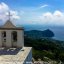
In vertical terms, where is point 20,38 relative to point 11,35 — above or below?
below

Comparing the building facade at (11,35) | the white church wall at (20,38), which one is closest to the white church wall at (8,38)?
the building facade at (11,35)

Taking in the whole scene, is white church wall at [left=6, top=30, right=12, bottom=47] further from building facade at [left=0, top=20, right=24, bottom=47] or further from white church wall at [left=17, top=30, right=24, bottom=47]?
white church wall at [left=17, top=30, right=24, bottom=47]

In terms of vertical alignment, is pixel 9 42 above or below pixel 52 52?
above

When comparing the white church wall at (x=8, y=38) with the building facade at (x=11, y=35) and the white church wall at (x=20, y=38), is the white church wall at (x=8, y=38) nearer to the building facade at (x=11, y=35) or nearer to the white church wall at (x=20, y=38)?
the building facade at (x=11, y=35)

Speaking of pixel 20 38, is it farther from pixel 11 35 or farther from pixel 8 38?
pixel 8 38

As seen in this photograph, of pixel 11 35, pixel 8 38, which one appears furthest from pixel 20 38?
pixel 8 38

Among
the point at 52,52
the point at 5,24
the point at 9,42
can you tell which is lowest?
the point at 52,52

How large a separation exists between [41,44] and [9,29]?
35.8 metres

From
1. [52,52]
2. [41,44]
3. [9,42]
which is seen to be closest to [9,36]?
[9,42]

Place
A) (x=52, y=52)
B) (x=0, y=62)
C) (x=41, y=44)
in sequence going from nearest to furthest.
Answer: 1. (x=0, y=62)
2. (x=52, y=52)
3. (x=41, y=44)

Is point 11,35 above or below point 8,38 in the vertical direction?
above

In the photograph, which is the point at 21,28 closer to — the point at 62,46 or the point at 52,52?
the point at 52,52

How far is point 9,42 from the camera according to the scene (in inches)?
553

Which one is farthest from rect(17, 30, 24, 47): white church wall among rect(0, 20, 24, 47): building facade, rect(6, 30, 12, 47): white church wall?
rect(6, 30, 12, 47): white church wall
